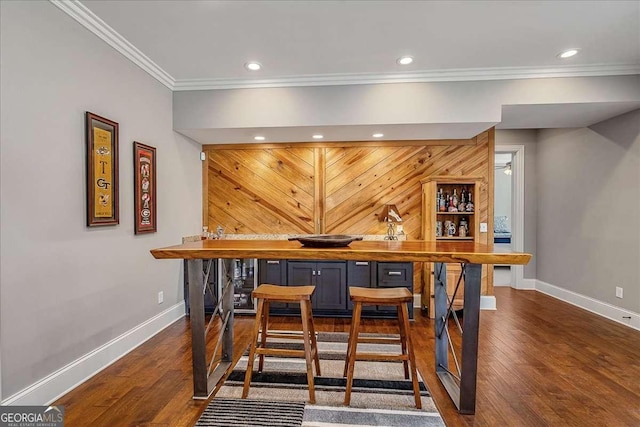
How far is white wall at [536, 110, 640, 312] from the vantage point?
3623 mm

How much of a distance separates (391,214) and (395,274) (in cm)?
76

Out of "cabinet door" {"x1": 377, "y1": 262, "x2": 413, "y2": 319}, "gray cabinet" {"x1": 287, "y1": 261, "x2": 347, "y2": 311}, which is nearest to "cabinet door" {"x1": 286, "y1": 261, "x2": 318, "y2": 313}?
"gray cabinet" {"x1": 287, "y1": 261, "x2": 347, "y2": 311}

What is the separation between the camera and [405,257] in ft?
6.25

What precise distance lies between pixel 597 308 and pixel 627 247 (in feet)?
2.94

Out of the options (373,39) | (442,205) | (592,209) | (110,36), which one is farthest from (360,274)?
(110,36)

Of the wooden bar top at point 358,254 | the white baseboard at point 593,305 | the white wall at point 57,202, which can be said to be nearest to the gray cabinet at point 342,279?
the white wall at point 57,202

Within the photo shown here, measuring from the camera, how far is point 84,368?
2.41 metres

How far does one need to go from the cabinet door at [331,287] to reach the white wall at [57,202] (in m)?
1.94

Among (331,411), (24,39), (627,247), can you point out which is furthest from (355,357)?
(627,247)

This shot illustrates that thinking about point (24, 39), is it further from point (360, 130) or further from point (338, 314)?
point (338, 314)

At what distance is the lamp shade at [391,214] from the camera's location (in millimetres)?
4031

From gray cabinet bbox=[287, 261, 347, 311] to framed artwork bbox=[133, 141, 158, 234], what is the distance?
1678 millimetres

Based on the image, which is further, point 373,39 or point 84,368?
point 373,39

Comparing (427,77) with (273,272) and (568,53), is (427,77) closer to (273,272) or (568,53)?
(568,53)
